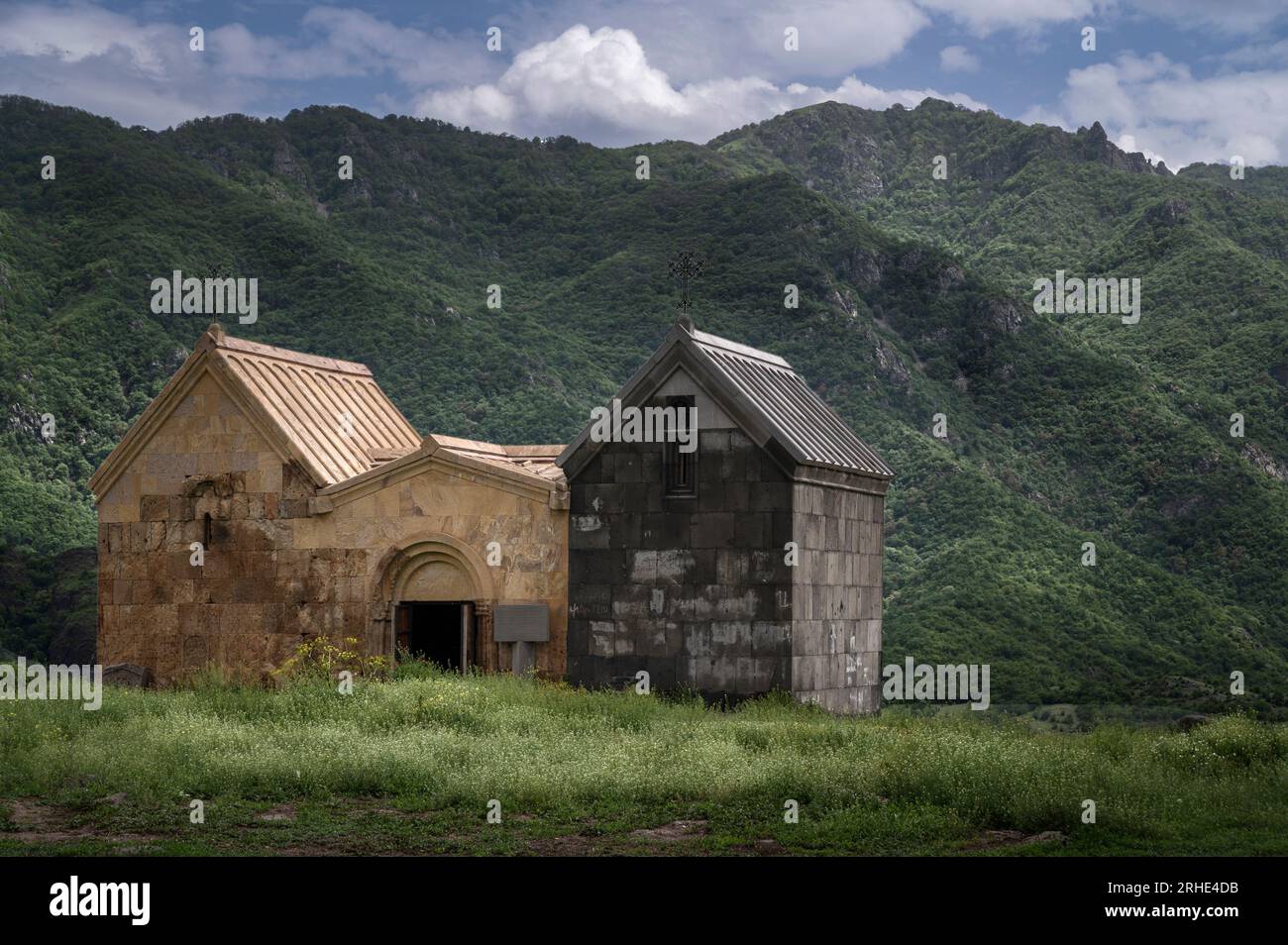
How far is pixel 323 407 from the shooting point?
2845 centimetres

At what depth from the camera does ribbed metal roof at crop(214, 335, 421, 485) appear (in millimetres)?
26891

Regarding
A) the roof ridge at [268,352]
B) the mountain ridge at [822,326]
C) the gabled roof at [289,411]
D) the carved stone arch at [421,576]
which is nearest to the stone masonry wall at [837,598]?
the carved stone arch at [421,576]

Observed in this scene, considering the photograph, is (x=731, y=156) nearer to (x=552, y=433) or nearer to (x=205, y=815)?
(x=552, y=433)

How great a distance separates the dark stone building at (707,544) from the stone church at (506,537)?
3cm

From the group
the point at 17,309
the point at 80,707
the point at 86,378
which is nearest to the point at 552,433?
the point at 86,378

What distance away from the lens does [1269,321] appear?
67.6 metres

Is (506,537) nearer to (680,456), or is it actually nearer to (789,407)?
(680,456)

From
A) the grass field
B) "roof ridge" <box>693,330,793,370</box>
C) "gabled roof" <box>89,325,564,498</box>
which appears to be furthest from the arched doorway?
"roof ridge" <box>693,330,793,370</box>

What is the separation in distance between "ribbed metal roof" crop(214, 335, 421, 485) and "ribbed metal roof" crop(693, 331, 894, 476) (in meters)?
6.37

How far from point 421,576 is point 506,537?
1678 mm

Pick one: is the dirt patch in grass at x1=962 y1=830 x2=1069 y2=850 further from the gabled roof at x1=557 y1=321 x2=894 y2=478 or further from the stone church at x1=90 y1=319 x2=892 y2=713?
the gabled roof at x1=557 y1=321 x2=894 y2=478

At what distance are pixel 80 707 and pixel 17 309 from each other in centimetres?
4495

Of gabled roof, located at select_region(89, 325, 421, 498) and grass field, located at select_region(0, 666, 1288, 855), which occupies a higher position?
gabled roof, located at select_region(89, 325, 421, 498)

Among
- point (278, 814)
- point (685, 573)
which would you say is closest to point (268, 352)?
point (685, 573)
